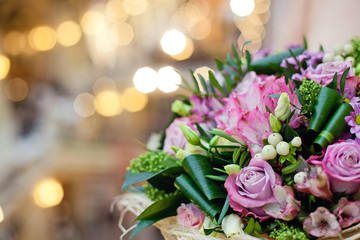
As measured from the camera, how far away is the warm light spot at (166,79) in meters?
1.89

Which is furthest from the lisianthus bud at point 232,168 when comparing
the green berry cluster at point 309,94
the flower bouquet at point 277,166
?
the green berry cluster at point 309,94

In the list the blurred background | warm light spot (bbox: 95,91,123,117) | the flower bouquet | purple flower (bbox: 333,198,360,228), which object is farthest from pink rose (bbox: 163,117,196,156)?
warm light spot (bbox: 95,91,123,117)

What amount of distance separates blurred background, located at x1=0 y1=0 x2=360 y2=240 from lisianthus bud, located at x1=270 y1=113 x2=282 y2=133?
1.33m

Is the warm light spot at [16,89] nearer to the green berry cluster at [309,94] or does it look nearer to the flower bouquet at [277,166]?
the flower bouquet at [277,166]

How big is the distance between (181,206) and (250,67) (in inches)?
10.0

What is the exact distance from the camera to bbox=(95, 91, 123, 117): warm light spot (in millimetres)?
2020

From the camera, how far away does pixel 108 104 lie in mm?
2027

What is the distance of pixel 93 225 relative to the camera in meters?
1.91

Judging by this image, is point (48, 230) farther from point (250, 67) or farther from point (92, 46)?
point (250, 67)

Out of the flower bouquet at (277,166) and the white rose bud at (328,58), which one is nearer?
the flower bouquet at (277,166)

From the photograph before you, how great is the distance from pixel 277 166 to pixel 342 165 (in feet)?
0.27

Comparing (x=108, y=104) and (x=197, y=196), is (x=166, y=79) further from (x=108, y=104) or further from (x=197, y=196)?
(x=197, y=196)

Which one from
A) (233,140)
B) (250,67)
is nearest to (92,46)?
(250,67)

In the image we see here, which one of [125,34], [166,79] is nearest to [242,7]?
[166,79]
